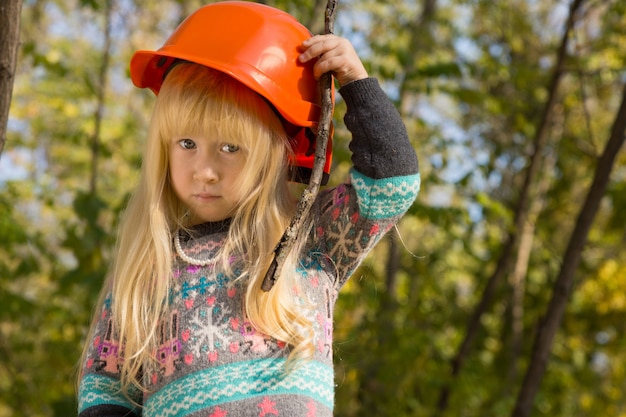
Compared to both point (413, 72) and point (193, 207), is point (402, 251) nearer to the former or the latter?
point (413, 72)

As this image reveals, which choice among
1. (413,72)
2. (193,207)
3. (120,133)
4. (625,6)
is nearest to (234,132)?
(193,207)

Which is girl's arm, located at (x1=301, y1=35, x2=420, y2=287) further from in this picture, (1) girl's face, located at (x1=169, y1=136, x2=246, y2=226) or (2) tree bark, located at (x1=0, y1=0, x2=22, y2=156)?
(2) tree bark, located at (x1=0, y1=0, x2=22, y2=156)

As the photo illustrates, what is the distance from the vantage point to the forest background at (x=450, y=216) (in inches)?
163

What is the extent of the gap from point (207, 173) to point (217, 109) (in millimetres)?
135

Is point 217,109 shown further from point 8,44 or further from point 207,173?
point 8,44

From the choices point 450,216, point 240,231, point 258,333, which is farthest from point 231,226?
point 450,216

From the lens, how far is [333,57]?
63.4 inches

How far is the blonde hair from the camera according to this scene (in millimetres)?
1620

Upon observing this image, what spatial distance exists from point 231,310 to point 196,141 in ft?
1.19

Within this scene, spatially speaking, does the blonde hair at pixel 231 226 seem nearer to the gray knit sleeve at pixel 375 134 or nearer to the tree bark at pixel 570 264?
the gray knit sleeve at pixel 375 134

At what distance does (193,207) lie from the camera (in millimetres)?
1731

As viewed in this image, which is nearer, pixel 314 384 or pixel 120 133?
pixel 314 384

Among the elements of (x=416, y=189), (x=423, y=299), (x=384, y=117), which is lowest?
(x=423, y=299)

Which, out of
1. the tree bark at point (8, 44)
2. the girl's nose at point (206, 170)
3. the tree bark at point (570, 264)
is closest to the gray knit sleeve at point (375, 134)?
the girl's nose at point (206, 170)
